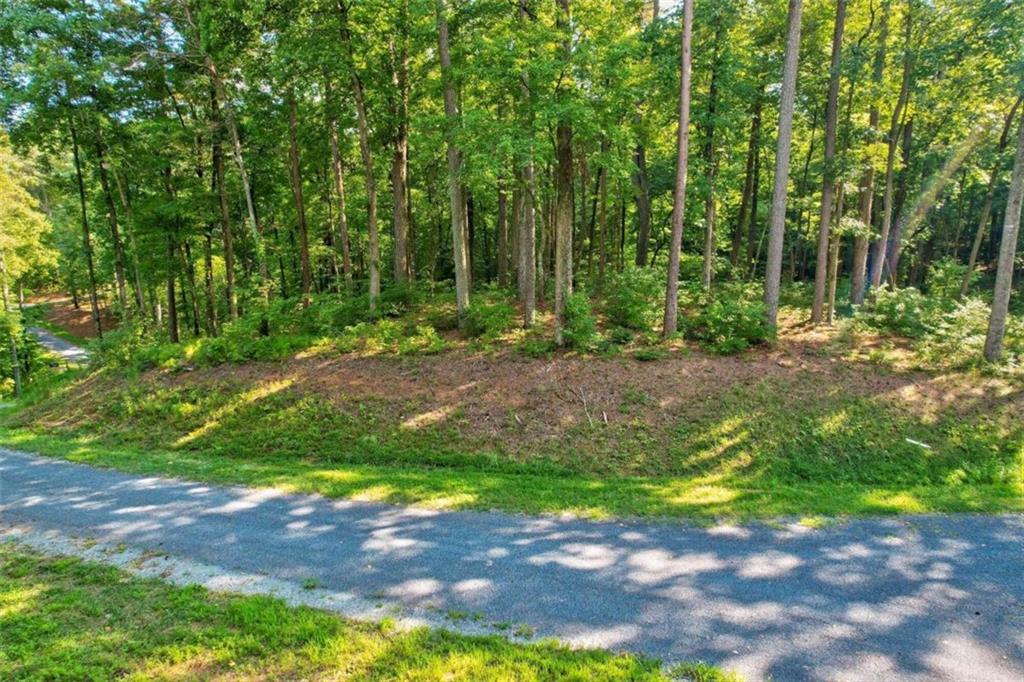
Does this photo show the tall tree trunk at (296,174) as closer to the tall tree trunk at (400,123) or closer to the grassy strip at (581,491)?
the tall tree trunk at (400,123)

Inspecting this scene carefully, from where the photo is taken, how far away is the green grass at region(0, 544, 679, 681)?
3.71m

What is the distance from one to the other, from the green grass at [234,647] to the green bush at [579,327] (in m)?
7.99

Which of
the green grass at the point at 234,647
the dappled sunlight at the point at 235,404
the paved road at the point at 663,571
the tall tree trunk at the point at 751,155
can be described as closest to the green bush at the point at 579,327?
the paved road at the point at 663,571

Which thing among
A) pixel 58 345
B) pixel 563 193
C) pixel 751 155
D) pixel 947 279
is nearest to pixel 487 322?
pixel 563 193

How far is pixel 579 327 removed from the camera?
11695 millimetres

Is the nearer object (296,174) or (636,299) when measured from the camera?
(636,299)

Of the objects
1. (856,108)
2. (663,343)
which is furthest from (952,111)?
(663,343)

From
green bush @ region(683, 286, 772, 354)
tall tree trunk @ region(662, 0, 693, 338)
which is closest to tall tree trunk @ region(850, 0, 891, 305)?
green bush @ region(683, 286, 772, 354)

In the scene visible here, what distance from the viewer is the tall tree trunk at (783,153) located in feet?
34.9

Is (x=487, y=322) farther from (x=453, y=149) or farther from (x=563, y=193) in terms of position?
(x=453, y=149)

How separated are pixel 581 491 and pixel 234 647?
15.8ft

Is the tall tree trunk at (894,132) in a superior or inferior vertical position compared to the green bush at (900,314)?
superior

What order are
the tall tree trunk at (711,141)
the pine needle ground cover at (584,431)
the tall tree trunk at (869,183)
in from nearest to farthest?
the pine needle ground cover at (584,431) → the tall tree trunk at (869,183) → the tall tree trunk at (711,141)

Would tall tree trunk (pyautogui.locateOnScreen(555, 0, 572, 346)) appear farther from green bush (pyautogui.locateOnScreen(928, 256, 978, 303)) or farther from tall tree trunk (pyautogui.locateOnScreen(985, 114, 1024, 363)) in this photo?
green bush (pyautogui.locateOnScreen(928, 256, 978, 303))
